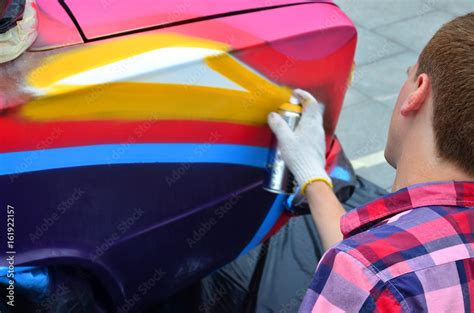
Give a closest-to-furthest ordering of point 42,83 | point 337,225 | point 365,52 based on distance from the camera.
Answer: point 42,83 < point 337,225 < point 365,52

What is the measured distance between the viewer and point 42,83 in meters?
1.62

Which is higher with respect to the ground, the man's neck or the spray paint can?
the man's neck

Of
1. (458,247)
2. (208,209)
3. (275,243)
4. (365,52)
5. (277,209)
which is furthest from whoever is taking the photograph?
(365,52)

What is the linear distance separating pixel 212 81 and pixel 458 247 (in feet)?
2.83

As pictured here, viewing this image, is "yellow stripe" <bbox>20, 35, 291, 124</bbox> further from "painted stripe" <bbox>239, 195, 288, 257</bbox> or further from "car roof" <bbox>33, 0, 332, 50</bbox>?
"painted stripe" <bbox>239, 195, 288, 257</bbox>

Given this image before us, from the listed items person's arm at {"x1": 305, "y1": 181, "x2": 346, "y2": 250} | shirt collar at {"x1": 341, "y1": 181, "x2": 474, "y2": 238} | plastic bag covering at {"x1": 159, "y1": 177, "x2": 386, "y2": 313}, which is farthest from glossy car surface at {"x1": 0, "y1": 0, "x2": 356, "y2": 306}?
shirt collar at {"x1": 341, "y1": 181, "x2": 474, "y2": 238}

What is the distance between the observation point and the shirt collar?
1310 millimetres

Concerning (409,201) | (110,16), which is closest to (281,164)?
(110,16)

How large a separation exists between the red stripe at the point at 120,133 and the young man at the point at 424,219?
579 mm

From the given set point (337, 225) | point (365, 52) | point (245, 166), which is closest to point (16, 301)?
point (245, 166)

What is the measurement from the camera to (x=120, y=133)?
5.73 feet

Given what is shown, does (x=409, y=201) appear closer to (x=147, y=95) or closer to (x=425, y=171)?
(x=425, y=171)

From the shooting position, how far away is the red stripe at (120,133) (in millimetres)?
1587

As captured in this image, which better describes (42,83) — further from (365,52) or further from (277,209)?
(365,52)
